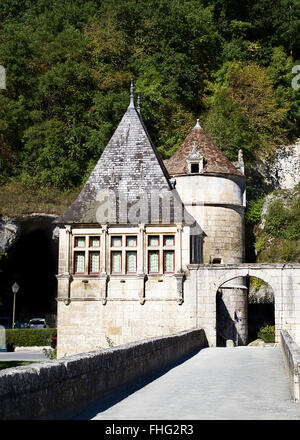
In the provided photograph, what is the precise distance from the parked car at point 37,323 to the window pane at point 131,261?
12.9 meters

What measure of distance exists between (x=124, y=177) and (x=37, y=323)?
45.7 feet

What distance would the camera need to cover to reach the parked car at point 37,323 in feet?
144

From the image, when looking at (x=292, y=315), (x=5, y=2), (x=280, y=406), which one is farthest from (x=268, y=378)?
(x=5, y=2)

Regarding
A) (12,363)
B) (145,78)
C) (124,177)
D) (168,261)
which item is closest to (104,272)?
Result: (168,261)

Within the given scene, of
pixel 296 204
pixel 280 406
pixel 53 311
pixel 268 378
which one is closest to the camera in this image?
pixel 280 406

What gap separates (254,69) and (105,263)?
87.6 feet

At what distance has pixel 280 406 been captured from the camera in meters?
10.3

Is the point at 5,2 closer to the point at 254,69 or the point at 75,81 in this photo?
the point at 75,81

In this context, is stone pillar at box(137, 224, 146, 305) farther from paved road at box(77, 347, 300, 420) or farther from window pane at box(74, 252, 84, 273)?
paved road at box(77, 347, 300, 420)

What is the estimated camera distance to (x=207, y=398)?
11.1 metres

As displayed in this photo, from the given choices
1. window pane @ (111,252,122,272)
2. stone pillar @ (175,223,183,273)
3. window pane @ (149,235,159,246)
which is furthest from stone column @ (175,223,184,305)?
window pane @ (111,252,122,272)

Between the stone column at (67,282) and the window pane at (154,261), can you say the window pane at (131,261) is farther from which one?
the stone column at (67,282)

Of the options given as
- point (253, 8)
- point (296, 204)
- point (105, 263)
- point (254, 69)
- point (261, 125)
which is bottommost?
point (105, 263)

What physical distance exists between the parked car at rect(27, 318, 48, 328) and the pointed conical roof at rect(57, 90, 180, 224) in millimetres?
11866
